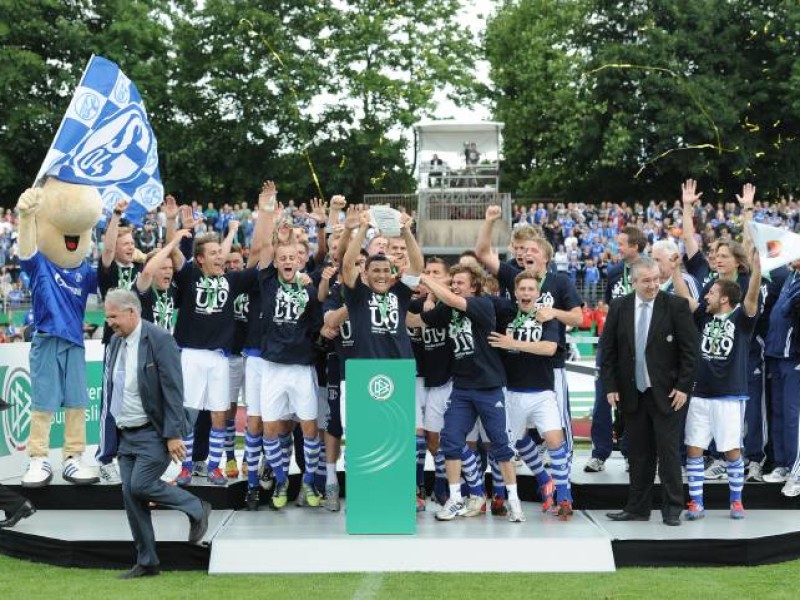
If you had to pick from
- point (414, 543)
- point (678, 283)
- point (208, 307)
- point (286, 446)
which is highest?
point (678, 283)

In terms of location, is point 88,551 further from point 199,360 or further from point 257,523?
point 199,360

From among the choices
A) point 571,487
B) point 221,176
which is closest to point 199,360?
point 571,487

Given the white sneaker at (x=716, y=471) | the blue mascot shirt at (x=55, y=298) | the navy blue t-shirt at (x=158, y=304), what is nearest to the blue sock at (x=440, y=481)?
the white sneaker at (x=716, y=471)

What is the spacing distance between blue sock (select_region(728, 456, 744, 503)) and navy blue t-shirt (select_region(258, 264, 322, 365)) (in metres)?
3.61

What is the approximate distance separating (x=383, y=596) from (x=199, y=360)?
345 centimetres

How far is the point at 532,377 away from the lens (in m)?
9.88

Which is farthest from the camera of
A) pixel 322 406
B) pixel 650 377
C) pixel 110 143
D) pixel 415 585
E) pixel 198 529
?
pixel 110 143

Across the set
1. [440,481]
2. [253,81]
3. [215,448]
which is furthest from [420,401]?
[253,81]

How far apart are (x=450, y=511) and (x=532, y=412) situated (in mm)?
1055

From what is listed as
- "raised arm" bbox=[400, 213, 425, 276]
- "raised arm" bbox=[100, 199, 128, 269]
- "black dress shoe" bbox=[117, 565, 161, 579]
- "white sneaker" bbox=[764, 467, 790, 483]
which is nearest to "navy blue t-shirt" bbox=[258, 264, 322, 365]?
"raised arm" bbox=[400, 213, 425, 276]

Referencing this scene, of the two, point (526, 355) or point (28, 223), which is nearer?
point (526, 355)

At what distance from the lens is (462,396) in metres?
9.63

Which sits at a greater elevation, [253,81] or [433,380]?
[253,81]

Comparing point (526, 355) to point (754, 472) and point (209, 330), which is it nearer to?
point (754, 472)
